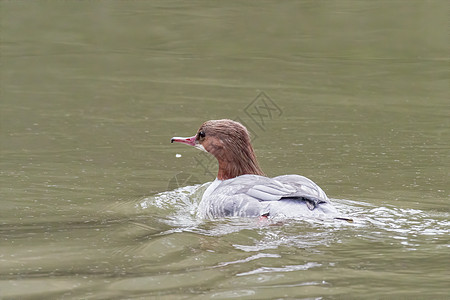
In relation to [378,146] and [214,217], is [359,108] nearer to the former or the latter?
[378,146]

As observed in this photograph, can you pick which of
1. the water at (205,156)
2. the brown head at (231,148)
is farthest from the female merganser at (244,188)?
the water at (205,156)

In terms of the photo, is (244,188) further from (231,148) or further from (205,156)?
(205,156)

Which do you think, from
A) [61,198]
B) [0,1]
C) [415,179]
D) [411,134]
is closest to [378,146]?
[411,134]

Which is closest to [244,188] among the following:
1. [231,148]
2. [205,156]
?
[231,148]

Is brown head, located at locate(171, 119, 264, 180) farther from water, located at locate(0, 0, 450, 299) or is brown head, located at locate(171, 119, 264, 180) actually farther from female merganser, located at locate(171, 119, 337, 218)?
water, located at locate(0, 0, 450, 299)

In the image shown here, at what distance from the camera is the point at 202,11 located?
60.0 feet

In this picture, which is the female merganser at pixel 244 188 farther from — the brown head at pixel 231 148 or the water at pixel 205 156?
the water at pixel 205 156

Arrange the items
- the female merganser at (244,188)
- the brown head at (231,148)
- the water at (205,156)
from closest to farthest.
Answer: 1. the water at (205,156)
2. the female merganser at (244,188)
3. the brown head at (231,148)

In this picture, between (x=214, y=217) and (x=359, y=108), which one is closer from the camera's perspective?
(x=214, y=217)

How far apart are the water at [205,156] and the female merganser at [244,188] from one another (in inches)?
9.3

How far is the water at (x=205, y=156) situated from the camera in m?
6.14

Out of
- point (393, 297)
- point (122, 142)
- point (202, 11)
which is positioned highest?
point (202, 11)

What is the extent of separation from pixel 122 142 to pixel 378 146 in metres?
3.27

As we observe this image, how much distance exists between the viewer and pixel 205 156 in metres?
10.8
